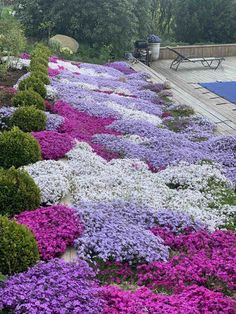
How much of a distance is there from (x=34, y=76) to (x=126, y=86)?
4746 millimetres

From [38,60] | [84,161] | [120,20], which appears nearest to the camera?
[84,161]

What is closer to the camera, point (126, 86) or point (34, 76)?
point (34, 76)

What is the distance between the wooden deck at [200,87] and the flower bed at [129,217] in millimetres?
1869

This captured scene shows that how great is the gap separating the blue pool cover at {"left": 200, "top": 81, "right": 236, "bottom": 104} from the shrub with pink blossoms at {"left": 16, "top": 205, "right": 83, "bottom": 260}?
10.8 metres

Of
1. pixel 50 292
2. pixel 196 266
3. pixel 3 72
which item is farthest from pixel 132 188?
pixel 3 72

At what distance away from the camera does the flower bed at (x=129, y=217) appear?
468 centimetres

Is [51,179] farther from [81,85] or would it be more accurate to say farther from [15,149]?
[81,85]

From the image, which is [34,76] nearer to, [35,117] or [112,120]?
[112,120]

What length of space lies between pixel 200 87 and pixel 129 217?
12.7 meters

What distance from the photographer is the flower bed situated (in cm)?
468

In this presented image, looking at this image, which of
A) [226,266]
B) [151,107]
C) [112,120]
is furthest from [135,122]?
[226,266]

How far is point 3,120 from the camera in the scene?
32.6ft

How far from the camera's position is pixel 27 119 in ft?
30.7

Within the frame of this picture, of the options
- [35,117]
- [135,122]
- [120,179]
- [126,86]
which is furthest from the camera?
[126,86]
